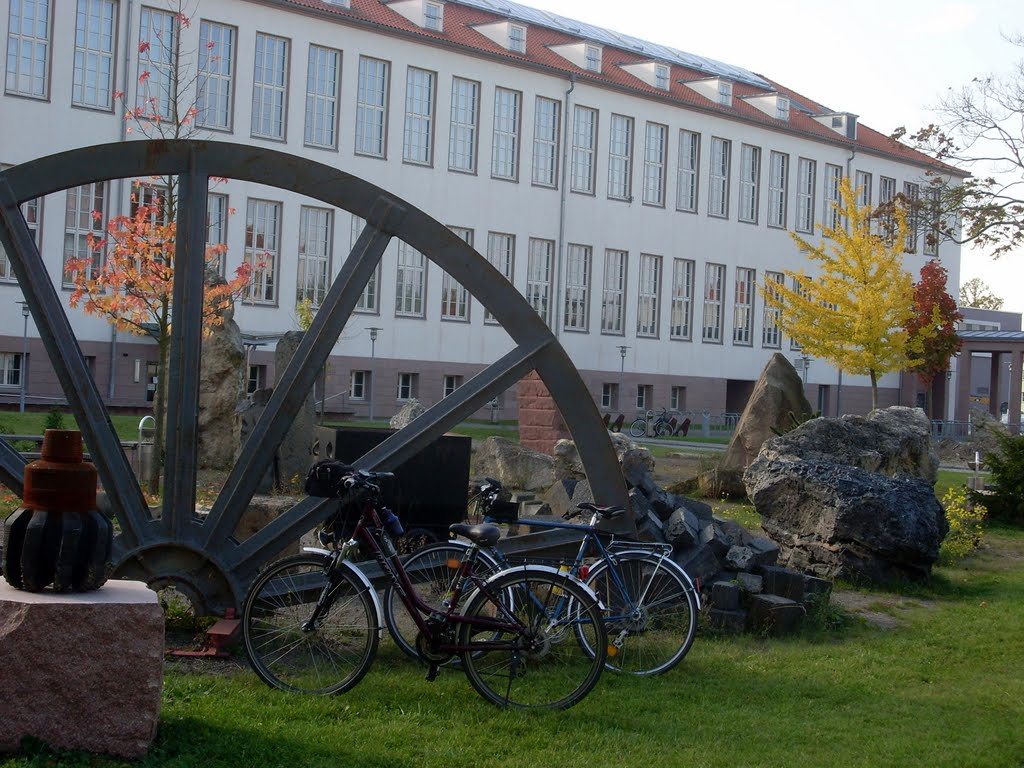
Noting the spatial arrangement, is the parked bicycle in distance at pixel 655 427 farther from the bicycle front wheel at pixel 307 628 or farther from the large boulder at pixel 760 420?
the bicycle front wheel at pixel 307 628

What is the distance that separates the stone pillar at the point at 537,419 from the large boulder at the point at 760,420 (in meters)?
2.28

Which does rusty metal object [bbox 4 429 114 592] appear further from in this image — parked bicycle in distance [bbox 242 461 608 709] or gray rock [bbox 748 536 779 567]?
gray rock [bbox 748 536 779 567]

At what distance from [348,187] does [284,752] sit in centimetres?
349

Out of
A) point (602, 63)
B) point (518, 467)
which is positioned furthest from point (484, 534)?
point (602, 63)

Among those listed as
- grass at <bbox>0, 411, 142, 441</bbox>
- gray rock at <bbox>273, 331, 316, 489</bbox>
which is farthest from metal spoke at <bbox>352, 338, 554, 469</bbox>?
grass at <bbox>0, 411, 142, 441</bbox>

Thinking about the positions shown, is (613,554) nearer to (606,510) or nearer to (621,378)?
(606,510)

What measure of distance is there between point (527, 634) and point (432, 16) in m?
38.4

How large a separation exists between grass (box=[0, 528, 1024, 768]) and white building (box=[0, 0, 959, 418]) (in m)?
23.7

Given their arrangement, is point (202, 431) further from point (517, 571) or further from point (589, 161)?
point (589, 161)

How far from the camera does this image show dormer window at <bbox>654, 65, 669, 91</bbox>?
49344 millimetres

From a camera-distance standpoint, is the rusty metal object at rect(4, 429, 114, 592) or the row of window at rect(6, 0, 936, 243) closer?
the rusty metal object at rect(4, 429, 114, 592)

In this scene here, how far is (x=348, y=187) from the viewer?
308 inches

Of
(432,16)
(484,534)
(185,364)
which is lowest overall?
(484,534)

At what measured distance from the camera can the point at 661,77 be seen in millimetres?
49500
